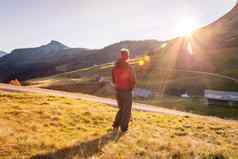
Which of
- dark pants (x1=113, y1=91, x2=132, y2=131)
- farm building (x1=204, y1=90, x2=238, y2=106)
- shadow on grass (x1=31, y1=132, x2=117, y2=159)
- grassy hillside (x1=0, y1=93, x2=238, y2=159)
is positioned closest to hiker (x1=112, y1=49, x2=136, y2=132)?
dark pants (x1=113, y1=91, x2=132, y2=131)

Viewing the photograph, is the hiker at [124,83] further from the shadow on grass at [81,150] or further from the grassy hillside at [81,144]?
the shadow on grass at [81,150]

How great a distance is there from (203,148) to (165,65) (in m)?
142

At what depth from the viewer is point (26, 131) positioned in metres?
10.1

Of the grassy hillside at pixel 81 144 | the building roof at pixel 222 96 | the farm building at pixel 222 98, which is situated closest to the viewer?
the grassy hillside at pixel 81 144

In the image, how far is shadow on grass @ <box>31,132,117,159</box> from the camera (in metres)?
7.43

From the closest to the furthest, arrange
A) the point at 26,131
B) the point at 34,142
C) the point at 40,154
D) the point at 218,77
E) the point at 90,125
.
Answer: the point at 40,154 → the point at 34,142 → the point at 26,131 → the point at 90,125 → the point at 218,77

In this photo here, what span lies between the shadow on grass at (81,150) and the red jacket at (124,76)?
2.33 meters

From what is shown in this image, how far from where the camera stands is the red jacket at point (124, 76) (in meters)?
10.7

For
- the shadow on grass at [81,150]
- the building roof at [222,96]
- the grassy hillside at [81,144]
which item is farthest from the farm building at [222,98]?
the shadow on grass at [81,150]

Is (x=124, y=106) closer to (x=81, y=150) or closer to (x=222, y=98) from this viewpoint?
(x=81, y=150)

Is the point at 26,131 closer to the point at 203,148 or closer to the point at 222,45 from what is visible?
the point at 203,148

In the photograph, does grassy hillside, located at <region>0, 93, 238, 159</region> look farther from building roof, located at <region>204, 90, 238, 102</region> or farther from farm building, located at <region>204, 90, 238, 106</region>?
building roof, located at <region>204, 90, 238, 102</region>

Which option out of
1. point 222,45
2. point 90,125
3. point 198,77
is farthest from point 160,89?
point 90,125

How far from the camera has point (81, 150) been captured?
7.84m
